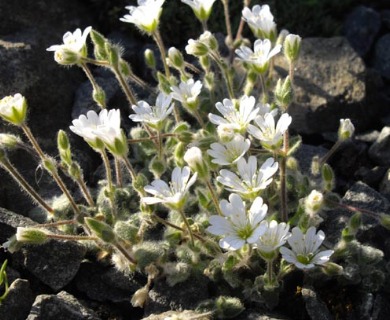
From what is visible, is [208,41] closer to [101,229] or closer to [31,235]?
[101,229]

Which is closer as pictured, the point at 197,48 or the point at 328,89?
the point at 197,48

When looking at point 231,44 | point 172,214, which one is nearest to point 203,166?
point 172,214

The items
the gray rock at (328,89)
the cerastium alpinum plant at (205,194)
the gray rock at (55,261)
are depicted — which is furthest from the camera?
the gray rock at (328,89)

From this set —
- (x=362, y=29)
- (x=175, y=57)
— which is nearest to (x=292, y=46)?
(x=175, y=57)

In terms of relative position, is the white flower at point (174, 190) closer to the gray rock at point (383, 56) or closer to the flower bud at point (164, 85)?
the flower bud at point (164, 85)

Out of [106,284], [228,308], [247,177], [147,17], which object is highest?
[147,17]

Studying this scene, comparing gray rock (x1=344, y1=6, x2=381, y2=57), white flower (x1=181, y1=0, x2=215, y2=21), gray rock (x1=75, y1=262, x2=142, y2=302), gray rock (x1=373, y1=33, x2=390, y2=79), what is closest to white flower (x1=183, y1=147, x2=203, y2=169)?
gray rock (x1=75, y1=262, x2=142, y2=302)

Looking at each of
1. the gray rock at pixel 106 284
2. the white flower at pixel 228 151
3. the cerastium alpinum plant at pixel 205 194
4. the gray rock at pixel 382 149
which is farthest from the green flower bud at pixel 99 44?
the gray rock at pixel 382 149
